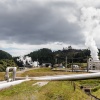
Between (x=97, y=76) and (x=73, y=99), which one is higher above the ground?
(x=97, y=76)

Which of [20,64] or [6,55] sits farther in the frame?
[6,55]

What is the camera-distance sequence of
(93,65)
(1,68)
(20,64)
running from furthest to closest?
(20,64) → (93,65) → (1,68)

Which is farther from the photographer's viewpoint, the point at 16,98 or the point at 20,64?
the point at 20,64

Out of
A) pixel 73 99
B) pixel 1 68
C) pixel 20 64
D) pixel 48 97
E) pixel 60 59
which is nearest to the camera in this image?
pixel 48 97

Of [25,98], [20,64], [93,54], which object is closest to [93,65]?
[93,54]

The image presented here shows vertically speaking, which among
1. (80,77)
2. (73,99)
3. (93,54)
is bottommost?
(73,99)

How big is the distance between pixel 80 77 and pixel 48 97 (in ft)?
16.3

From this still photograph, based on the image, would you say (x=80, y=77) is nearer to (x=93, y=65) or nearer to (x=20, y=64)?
(x=93, y=65)

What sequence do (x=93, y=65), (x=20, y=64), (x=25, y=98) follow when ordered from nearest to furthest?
(x=25, y=98)
(x=93, y=65)
(x=20, y=64)

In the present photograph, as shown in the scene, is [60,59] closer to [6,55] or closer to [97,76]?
[6,55]

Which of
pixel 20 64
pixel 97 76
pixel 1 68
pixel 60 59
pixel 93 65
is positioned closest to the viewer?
pixel 97 76

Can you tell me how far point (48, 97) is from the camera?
22.8 meters

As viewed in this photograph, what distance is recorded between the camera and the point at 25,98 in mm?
18953

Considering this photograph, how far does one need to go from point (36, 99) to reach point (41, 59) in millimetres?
152879
